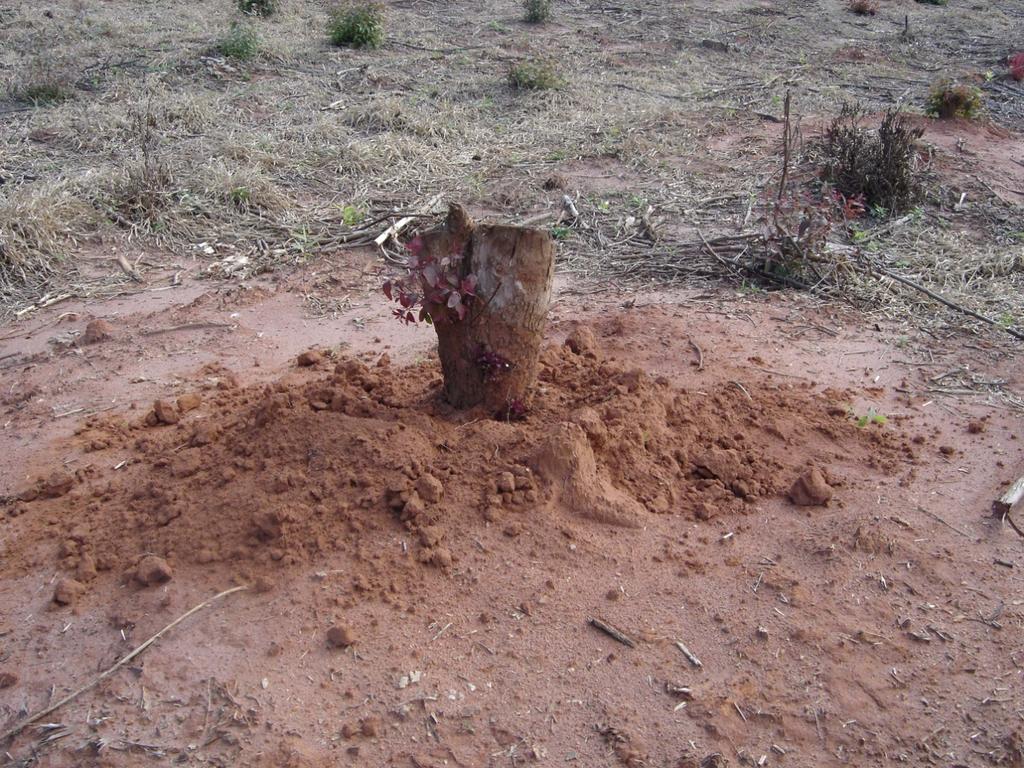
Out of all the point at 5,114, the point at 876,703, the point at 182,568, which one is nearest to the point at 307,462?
the point at 182,568

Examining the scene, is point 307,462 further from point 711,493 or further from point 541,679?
point 711,493

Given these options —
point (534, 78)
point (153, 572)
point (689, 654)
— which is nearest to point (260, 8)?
point (534, 78)

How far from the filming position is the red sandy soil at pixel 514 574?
2.44 m

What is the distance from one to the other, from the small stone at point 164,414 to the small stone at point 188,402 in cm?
6

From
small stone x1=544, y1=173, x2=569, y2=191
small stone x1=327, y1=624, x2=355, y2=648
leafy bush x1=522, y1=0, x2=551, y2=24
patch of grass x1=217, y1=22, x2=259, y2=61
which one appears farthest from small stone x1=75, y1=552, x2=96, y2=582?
leafy bush x1=522, y1=0, x2=551, y2=24

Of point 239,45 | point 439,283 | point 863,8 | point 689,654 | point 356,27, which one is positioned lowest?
point 689,654

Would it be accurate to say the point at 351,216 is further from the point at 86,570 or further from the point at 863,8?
the point at 863,8

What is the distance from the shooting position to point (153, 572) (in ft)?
9.12

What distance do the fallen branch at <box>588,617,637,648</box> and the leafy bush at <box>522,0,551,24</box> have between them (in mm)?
11830

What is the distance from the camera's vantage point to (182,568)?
2844 mm

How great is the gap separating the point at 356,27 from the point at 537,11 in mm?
3182

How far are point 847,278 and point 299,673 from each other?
4.07m

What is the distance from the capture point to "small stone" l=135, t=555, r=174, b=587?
9.12 feet

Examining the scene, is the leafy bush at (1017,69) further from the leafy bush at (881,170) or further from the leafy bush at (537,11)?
the leafy bush at (537,11)
